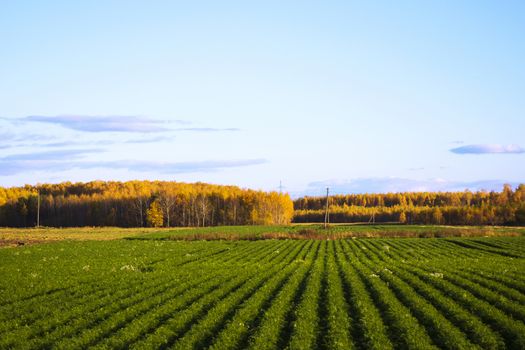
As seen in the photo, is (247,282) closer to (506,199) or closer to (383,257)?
(383,257)

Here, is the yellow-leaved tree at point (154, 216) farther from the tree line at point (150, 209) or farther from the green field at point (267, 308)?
the green field at point (267, 308)

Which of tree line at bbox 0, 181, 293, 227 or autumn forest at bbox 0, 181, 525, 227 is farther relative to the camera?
tree line at bbox 0, 181, 293, 227

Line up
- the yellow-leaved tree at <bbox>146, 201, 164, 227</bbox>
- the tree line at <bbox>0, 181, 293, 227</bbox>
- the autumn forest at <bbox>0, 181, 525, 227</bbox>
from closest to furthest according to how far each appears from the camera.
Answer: the yellow-leaved tree at <bbox>146, 201, 164, 227</bbox>
the autumn forest at <bbox>0, 181, 525, 227</bbox>
the tree line at <bbox>0, 181, 293, 227</bbox>

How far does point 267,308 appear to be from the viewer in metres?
17.2

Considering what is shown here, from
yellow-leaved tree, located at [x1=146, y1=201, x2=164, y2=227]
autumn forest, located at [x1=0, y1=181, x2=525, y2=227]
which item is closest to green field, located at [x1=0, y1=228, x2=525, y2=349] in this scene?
yellow-leaved tree, located at [x1=146, y1=201, x2=164, y2=227]

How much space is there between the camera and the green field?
43.6ft

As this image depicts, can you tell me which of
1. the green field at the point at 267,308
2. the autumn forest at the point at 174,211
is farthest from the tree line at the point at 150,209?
the green field at the point at 267,308

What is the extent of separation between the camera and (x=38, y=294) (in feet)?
72.2

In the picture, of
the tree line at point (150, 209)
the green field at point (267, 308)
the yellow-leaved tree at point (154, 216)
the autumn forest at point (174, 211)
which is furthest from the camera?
the tree line at point (150, 209)

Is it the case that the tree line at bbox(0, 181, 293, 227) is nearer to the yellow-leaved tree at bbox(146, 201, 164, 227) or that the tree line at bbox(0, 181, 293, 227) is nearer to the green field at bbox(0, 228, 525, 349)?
the yellow-leaved tree at bbox(146, 201, 164, 227)

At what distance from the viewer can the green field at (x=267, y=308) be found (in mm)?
13281

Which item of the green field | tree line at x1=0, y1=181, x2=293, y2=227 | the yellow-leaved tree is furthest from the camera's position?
tree line at x1=0, y1=181, x2=293, y2=227

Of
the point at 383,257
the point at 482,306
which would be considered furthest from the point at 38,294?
the point at 383,257

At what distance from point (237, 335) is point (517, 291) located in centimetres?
1262
